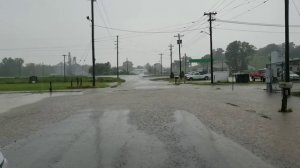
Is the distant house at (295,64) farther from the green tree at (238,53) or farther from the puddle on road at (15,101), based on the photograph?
the green tree at (238,53)

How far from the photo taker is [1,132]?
1330cm

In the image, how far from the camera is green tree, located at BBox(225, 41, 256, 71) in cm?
16775

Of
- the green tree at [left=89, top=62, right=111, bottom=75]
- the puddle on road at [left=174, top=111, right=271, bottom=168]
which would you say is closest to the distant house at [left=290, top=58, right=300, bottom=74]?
the puddle on road at [left=174, top=111, right=271, bottom=168]

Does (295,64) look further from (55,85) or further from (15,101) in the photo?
(15,101)

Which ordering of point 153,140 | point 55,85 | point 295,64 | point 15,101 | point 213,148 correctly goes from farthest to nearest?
point 295,64, point 55,85, point 15,101, point 153,140, point 213,148

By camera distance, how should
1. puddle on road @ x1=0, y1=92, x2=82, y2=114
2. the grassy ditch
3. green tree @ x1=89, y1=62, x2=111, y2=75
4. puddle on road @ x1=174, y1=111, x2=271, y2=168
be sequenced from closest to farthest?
puddle on road @ x1=174, y1=111, x2=271, y2=168 → puddle on road @ x1=0, y1=92, x2=82, y2=114 → the grassy ditch → green tree @ x1=89, y1=62, x2=111, y2=75

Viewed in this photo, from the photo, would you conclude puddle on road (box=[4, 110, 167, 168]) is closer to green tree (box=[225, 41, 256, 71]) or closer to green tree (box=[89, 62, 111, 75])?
green tree (box=[89, 62, 111, 75])

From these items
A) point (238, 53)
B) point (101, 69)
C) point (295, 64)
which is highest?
point (238, 53)

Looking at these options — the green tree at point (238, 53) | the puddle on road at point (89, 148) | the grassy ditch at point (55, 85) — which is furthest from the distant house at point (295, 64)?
the green tree at point (238, 53)

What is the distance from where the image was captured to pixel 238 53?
16838 cm

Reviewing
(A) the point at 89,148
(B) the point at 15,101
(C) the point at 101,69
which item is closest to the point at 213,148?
(A) the point at 89,148

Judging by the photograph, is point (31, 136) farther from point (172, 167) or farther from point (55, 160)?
point (172, 167)

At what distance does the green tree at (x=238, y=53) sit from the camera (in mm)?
167750

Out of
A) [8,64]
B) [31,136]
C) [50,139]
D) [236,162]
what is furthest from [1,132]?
[8,64]
